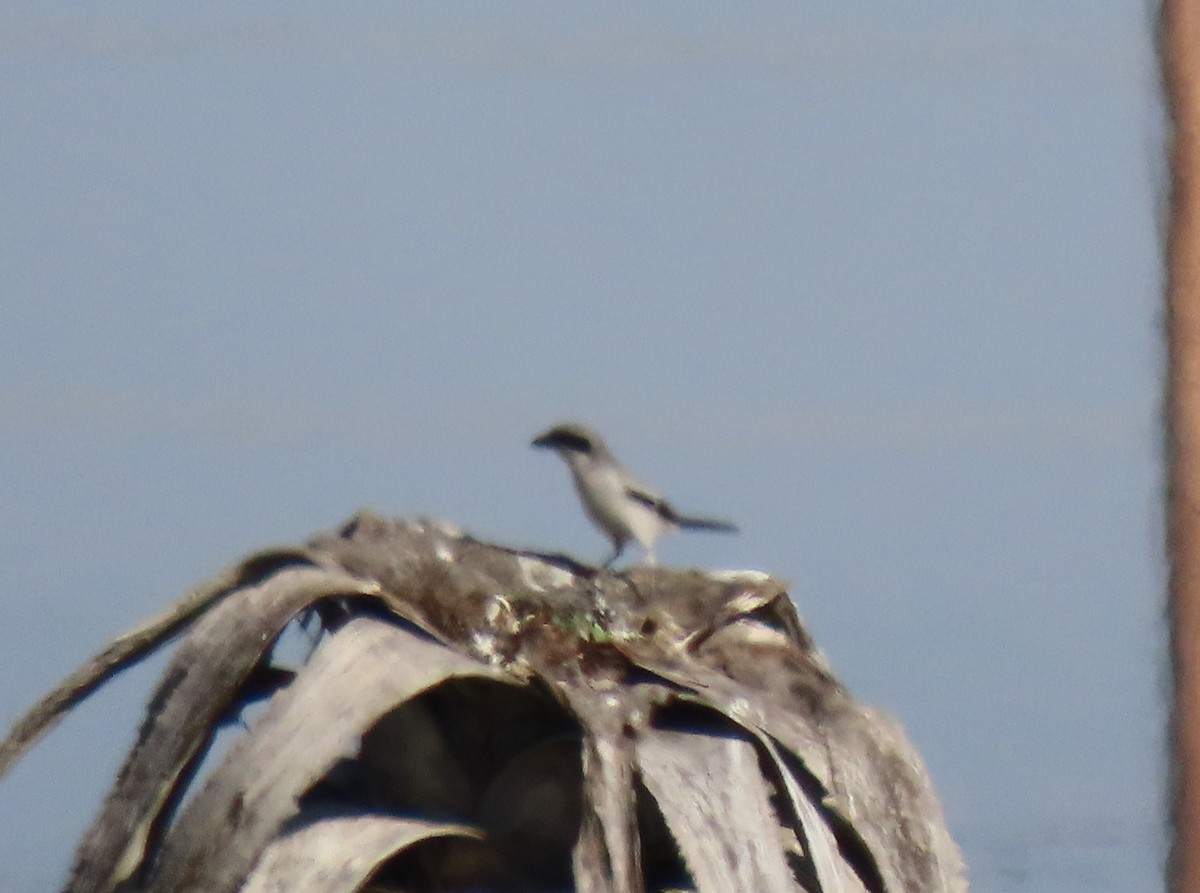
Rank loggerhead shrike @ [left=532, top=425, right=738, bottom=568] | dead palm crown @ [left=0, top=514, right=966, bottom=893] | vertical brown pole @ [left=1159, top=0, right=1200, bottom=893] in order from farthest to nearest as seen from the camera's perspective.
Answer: loggerhead shrike @ [left=532, top=425, right=738, bottom=568], vertical brown pole @ [left=1159, top=0, right=1200, bottom=893], dead palm crown @ [left=0, top=514, right=966, bottom=893]

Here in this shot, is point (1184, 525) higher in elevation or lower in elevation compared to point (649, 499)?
higher

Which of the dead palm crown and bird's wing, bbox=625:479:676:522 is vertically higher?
the dead palm crown

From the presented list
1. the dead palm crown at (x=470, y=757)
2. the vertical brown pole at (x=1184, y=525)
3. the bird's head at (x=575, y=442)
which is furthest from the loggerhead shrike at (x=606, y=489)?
the dead palm crown at (x=470, y=757)

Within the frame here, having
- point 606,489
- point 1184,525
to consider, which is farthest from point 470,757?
A: point 606,489

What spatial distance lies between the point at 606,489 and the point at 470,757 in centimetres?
436

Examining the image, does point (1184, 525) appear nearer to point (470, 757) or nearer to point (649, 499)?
point (470, 757)

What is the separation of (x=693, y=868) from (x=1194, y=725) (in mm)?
2170

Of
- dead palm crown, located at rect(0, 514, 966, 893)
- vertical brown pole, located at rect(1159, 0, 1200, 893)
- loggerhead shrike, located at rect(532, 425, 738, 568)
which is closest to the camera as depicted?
dead palm crown, located at rect(0, 514, 966, 893)

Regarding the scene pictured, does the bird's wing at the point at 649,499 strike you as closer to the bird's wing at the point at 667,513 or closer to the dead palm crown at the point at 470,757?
the bird's wing at the point at 667,513

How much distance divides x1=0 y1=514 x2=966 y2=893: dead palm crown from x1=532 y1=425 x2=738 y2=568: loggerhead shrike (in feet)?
13.0

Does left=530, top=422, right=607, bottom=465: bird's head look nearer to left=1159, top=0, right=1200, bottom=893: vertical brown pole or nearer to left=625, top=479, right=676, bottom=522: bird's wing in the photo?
left=625, top=479, right=676, bottom=522: bird's wing

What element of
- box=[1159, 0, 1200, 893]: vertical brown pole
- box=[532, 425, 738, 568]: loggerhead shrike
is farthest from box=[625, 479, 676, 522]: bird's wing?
box=[1159, 0, 1200, 893]: vertical brown pole

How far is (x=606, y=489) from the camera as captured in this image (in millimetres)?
7004

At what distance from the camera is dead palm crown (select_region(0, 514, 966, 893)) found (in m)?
2.34
